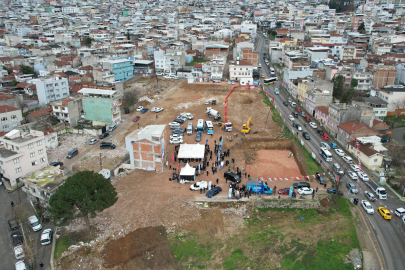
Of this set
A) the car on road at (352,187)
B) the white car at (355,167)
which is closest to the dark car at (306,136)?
the white car at (355,167)

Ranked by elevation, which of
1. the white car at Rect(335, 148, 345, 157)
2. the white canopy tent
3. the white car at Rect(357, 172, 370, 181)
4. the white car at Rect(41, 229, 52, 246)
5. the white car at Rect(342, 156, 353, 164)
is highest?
the white canopy tent

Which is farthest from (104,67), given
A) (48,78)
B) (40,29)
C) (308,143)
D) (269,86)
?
(40,29)

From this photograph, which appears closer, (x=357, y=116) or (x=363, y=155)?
(x=363, y=155)

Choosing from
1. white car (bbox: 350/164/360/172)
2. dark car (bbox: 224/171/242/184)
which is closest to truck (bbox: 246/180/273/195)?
dark car (bbox: 224/171/242/184)

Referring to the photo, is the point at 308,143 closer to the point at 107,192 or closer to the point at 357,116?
the point at 357,116

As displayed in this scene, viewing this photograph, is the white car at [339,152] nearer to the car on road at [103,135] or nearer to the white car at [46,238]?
the car on road at [103,135]

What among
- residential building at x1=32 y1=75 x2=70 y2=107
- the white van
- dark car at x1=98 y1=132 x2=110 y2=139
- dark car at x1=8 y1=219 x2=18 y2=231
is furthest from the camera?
residential building at x1=32 y1=75 x2=70 y2=107

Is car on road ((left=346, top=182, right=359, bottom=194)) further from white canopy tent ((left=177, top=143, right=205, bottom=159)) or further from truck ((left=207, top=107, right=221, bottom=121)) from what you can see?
truck ((left=207, top=107, right=221, bottom=121))
